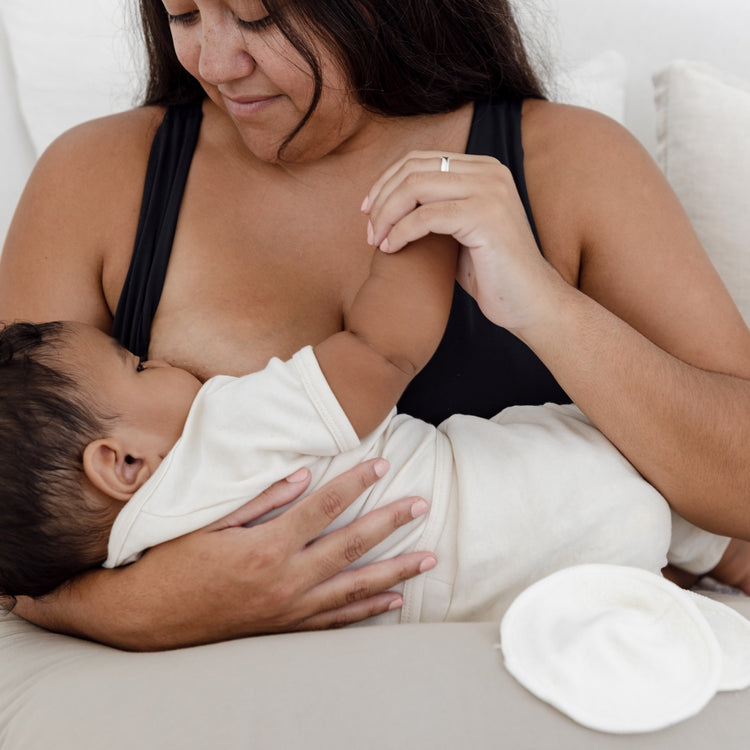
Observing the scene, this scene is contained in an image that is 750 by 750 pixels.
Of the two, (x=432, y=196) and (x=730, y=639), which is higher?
(x=432, y=196)

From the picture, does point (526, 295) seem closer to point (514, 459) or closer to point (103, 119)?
point (514, 459)

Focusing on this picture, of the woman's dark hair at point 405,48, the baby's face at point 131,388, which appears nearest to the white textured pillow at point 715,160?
the woman's dark hair at point 405,48

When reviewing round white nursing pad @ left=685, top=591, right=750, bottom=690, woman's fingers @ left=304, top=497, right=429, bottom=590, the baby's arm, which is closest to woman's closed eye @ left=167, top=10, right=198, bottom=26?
the baby's arm

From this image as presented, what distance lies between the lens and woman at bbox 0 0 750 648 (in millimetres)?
1094

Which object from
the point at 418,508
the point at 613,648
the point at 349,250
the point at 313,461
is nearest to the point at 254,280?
the point at 349,250

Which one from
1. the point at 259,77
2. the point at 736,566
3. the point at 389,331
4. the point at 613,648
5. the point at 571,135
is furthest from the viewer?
the point at 736,566

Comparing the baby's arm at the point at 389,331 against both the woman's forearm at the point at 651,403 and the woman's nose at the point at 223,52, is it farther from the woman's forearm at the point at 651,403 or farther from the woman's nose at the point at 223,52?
the woman's nose at the point at 223,52

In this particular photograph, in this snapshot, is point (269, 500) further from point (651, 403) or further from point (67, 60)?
point (67, 60)

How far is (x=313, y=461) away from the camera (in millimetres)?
1137

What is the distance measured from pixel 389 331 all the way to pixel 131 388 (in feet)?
1.09

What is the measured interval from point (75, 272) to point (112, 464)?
1.66 ft

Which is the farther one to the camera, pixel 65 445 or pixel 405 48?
pixel 405 48

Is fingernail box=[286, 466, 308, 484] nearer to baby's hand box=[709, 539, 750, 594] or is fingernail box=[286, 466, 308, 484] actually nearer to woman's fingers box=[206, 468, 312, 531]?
woman's fingers box=[206, 468, 312, 531]

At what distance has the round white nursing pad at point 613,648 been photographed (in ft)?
2.83
